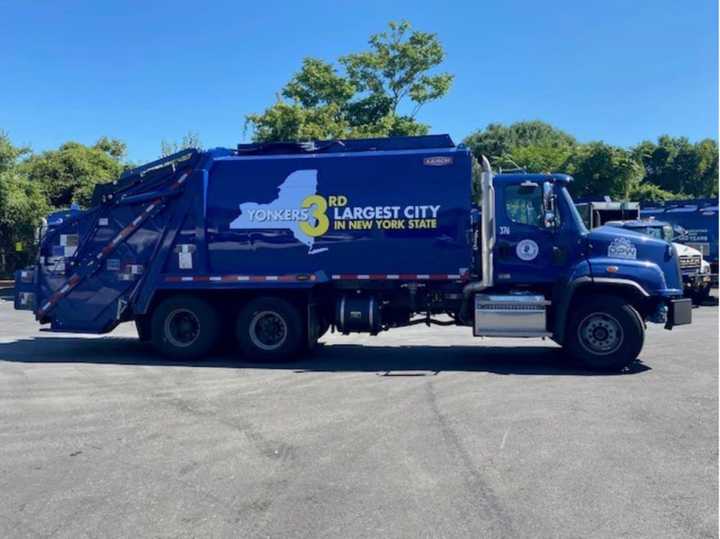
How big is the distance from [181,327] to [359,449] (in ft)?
18.7

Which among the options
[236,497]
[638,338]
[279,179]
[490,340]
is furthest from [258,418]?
[490,340]

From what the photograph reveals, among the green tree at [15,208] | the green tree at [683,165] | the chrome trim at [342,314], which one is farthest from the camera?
the green tree at [683,165]

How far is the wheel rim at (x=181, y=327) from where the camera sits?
413 inches

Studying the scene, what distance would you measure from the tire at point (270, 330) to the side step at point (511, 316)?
108 inches

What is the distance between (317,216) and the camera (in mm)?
10172

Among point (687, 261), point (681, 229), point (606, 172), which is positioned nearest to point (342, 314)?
point (687, 261)

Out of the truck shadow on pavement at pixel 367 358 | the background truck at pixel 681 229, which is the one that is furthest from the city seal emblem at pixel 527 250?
the background truck at pixel 681 229

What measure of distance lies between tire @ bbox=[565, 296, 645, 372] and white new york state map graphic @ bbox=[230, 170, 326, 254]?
4008mm

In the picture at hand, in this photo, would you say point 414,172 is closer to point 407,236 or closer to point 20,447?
point 407,236

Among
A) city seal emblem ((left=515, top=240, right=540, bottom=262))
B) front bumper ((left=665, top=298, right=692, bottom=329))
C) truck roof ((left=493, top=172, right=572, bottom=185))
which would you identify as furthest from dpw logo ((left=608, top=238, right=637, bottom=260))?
truck roof ((left=493, top=172, right=572, bottom=185))

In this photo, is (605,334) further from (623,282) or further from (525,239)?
Result: (525,239)

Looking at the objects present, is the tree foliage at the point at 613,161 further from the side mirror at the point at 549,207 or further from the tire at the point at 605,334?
the tire at the point at 605,334

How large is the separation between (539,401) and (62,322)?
311 inches

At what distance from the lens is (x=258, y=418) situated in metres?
6.77
